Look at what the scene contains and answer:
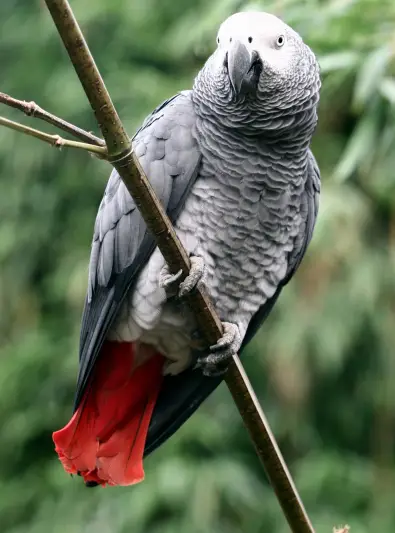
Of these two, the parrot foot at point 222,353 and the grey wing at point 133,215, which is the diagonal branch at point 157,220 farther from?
the grey wing at point 133,215

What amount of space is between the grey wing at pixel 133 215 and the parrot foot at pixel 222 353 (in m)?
0.20

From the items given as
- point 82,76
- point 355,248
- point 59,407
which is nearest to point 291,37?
point 82,76

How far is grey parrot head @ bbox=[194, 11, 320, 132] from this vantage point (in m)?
1.47

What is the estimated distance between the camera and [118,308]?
1620mm

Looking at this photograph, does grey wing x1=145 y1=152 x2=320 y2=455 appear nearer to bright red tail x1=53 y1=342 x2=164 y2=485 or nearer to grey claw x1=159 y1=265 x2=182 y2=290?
bright red tail x1=53 y1=342 x2=164 y2=485

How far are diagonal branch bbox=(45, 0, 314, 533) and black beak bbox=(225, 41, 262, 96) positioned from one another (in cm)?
35

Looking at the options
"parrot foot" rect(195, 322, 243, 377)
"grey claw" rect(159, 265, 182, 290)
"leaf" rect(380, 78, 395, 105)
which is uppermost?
"leaf" rect(380, 78, 395, 105)

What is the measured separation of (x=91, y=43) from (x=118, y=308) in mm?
2434

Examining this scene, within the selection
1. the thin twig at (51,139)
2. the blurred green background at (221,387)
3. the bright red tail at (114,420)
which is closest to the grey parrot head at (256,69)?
the thin twig at (51,139)

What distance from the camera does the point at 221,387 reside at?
3.27 meters

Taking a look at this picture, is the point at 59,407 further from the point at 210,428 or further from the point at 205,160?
the point at 205,160

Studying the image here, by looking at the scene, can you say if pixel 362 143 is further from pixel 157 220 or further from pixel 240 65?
pixel 157 220

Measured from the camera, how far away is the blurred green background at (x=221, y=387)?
2.96 metres

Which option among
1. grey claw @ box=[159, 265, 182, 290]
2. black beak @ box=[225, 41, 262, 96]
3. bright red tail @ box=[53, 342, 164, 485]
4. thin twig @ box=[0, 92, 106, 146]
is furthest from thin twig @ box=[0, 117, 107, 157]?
bright red tail @ box=[53, 342, 164, 485]
